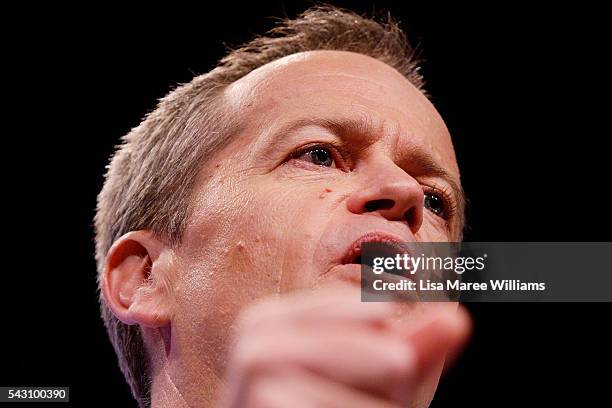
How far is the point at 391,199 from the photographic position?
162 cm

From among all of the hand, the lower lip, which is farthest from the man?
the hand

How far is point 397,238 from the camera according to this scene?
1568 millimetres

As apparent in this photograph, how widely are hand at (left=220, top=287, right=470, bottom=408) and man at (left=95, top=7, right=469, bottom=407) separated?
26 cm

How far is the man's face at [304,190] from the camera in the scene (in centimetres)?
158

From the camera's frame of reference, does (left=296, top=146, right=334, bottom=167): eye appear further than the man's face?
Yes

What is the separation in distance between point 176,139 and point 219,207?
1.17 feet

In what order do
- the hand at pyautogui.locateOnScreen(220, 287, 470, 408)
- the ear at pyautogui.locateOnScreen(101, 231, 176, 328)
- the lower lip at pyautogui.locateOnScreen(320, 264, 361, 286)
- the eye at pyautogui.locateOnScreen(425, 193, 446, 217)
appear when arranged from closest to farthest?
1. the hand at pyautogui.locateOnScreen(220, 287, 470, 408)
2. the lower lip at pyautogui.locateOnScreen(320, 264, 361, 286)
3. the ear at pyautogui.locateOnScreen(101, 231, 176, 328)
4. the eye at pyautogui.locateOnScreen(425, 193, 446, 217)

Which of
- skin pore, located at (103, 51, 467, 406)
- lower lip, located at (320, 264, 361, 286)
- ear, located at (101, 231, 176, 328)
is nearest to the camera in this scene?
lower lip, located at (320, 264, 361, 286)

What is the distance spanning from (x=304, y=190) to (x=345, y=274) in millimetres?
273

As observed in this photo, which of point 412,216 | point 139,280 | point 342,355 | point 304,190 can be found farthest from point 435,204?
point 342,355

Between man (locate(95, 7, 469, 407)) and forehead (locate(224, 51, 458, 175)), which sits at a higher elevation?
forehead (locate(224, 51, 458, 175))

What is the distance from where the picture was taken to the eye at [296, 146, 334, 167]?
5.90ft

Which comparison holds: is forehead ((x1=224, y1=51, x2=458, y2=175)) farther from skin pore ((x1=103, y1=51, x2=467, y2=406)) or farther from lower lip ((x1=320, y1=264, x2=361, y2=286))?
lower lip ((x1=320, y1=264, x2=361, y2=286))

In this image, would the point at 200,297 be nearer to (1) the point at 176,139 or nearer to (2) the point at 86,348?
(1) the point at 176,139
